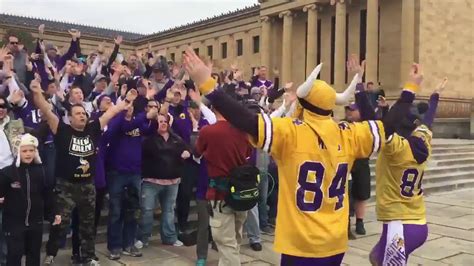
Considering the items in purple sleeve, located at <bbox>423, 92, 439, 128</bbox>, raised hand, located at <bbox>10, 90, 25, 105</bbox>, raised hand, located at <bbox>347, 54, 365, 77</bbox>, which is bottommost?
Answer: purple sleeve, located at <bbox>423, 92, 439, 128</bbox>

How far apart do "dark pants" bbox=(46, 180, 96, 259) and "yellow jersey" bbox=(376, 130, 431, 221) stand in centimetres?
338

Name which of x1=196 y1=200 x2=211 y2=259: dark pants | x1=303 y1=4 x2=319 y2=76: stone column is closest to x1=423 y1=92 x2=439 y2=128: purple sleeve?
x1=196 y1=200 x2=211 y2=259: dark pants

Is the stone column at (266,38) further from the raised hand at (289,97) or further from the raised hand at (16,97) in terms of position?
the raised hand at (16,97)

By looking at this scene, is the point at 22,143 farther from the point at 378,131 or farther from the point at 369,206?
the point at 369,206

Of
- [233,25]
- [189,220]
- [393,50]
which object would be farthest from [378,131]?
[233,25]

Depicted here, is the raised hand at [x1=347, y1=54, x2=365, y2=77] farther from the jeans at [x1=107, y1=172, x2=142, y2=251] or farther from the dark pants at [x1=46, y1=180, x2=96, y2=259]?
the jeans at [x1=107, y1=172, x2=142, y2=251]

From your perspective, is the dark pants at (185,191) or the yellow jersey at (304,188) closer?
the yellow jersey at (304,188)

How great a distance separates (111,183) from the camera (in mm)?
6793

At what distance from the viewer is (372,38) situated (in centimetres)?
3575

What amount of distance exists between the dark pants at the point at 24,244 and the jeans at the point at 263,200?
3.48 metres

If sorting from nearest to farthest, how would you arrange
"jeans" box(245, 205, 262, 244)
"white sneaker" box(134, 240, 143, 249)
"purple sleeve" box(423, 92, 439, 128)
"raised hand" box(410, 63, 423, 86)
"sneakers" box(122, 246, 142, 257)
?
"raised hand" box(410, 63, 423, 86), "purple sleeve" box(423, 92, 439, 128), "sneakers" box(122, 246, 142, 257), "white sneaker" box(134, 240, 143, 249), "jeans" box(245, 205, 262, 244)

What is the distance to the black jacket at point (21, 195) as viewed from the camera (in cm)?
525

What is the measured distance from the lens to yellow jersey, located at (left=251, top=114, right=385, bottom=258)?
341cm

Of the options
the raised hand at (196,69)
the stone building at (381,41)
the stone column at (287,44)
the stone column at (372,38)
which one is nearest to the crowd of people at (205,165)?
the raised hand at (196,69)
